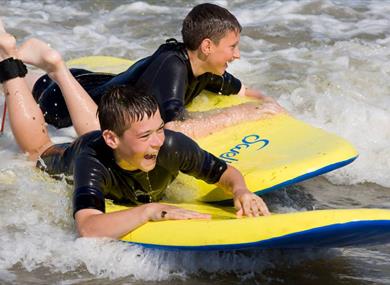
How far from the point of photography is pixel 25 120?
4.63 m

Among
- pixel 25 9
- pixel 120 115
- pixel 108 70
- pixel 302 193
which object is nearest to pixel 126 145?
pixel 120 115

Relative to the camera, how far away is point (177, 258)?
11.6ft

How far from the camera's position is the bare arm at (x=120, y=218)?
3.46 metres

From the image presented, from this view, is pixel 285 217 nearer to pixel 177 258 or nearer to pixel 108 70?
pixel 177 258

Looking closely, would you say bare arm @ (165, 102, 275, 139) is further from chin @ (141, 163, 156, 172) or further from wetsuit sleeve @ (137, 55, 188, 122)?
chin @ (141, 163, 156, 172)

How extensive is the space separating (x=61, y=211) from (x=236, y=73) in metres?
3.10

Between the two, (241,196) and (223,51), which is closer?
(241,196)

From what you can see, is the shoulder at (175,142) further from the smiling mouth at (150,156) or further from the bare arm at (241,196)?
the bare arm at (241,196)

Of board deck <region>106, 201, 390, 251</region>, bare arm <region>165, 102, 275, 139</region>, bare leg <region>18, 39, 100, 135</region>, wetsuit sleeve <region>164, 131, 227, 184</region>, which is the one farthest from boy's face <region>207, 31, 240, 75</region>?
board deck <region>106, 201, 390, 251</region>

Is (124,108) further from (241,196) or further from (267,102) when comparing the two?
(267,102)

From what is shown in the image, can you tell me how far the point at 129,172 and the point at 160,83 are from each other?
3.07 feet

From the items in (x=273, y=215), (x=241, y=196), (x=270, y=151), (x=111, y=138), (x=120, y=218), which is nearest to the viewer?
(x=273, y=215)

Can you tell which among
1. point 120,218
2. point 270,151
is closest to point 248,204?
point 120,218

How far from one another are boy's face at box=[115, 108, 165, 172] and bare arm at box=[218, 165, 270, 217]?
1.28 ft
